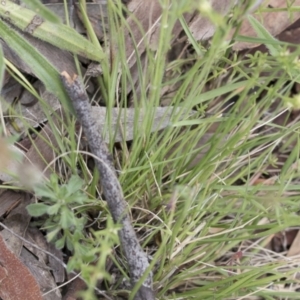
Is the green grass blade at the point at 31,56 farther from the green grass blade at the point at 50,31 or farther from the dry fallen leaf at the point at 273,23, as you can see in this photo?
the dry fallen leaf at the point at 273,23

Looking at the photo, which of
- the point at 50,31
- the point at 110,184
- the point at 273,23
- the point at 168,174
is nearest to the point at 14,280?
the point at 110,184

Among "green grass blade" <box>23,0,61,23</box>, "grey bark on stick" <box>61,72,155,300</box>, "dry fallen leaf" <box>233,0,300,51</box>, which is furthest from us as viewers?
"dry fallen leaf" <box>233,0,300,51</box>

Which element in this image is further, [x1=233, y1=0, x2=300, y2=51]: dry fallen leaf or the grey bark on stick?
[x1=233, y1=0, x2=300, y2=51]: dry fallen leaf

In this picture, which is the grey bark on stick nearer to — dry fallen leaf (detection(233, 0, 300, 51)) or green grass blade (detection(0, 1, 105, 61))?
green grass blade (detection(0, 1, 105, 61))

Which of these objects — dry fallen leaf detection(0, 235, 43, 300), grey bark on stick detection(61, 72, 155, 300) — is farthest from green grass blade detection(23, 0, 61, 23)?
dry fallen leaf detection(0, 235, 43, 300)

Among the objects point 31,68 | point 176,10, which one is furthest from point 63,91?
point 176,10

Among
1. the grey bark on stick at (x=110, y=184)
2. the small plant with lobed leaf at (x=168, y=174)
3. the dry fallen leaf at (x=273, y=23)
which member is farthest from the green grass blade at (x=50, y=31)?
the dry fallen leaf at (x=273, y=23)

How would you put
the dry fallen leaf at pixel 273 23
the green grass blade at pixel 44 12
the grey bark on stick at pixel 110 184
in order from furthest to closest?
1. the dry fallen leaf at pixel 273 23
2. the grey bark on stick at pixel 110 184
3. the green grass blade at pixel 44 12

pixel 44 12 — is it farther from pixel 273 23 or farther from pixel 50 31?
pixel 273 23

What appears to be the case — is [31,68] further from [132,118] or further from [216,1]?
[216,1]
